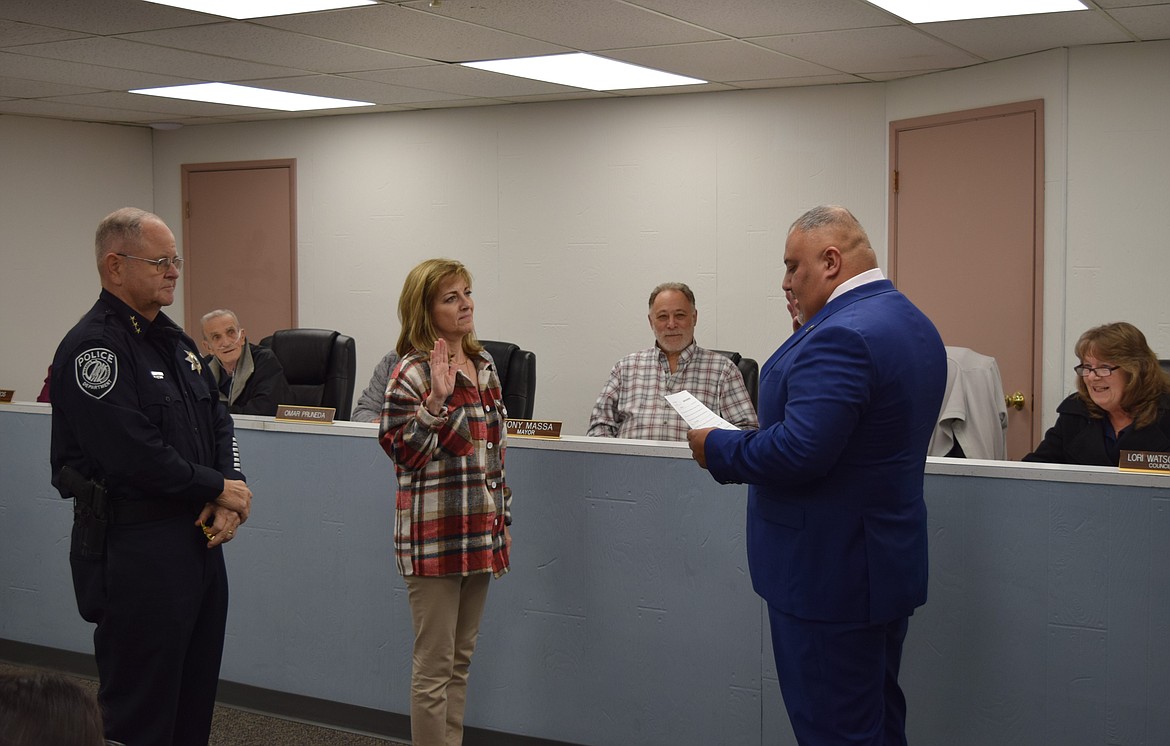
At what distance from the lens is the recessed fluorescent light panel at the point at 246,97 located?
19.4 feet

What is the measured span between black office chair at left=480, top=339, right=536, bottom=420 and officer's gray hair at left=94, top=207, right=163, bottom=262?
2.38 m

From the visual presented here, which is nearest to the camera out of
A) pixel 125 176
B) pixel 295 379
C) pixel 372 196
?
pixel 295 379

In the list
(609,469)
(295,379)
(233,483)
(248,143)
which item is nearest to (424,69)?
(295,379)

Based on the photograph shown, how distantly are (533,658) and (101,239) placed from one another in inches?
63.9

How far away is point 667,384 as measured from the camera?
4.24m

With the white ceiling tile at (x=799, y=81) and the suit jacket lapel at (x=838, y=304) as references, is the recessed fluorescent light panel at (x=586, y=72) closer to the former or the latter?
the white ceiling tile at (x=799, y=81)

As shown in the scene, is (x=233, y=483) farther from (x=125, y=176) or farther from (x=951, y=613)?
(x=125, y=176)

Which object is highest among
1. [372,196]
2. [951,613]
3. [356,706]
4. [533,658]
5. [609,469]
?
[372,196]

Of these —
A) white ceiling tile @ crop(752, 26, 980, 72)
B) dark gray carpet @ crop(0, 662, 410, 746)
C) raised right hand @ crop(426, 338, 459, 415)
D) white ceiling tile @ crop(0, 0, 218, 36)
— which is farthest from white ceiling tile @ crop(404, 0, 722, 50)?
dark gray carpet @ crop(0, 662, 410, 746)

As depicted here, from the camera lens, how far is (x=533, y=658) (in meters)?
3.22

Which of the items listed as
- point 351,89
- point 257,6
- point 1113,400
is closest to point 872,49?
point 1113,400

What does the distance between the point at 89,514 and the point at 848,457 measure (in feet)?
5.05

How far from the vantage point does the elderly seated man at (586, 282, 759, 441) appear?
419 cm

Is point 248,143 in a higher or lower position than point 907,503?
higher
